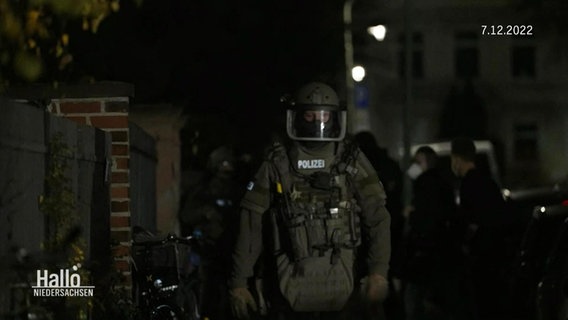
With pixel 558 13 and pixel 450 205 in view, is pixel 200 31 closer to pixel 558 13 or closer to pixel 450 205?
pixel 558 13

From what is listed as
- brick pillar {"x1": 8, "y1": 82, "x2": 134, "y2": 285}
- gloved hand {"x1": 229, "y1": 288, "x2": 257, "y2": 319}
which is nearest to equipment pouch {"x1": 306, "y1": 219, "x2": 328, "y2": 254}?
gloved hand {"x1": 229, "y1": 288, "x2": 257, "y2": 319}

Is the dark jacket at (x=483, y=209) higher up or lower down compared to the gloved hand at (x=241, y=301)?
higher up

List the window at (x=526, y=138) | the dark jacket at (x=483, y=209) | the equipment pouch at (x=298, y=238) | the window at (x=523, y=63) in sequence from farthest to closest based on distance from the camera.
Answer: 1. the window at (x=526, y=138)
2. the window at (x=523, y=63)
3. the dark jacket at (x=483, y=209)
4. the equipment pouch at (x=298, y=238)

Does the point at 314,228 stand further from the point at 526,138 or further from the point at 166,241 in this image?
the point at 526,138

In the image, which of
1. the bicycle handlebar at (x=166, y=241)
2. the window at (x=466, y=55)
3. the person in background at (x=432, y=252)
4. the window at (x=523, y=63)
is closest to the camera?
the bicycle handlebar at (x=166, y=241)

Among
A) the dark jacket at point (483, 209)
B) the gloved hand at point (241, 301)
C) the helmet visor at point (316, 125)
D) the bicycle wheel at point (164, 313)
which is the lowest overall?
the bicycle wheel at point (164, 313)

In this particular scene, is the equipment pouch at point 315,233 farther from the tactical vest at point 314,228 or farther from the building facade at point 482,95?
the building facade at point 482,95

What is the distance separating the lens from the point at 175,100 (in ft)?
65.5

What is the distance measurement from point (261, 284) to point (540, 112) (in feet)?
163

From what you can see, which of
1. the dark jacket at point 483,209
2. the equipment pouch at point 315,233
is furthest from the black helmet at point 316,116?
the dark jacket at point 483,209

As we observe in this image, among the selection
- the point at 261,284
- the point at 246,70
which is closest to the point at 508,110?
the point at 246,70

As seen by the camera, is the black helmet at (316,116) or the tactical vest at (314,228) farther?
the black helmet at (316,116)

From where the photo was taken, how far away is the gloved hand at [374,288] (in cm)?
838

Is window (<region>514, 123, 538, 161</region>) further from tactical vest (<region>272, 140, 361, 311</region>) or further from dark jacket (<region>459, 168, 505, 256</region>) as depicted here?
tactical vest (<region>272, 140, 361, 311</region>)
